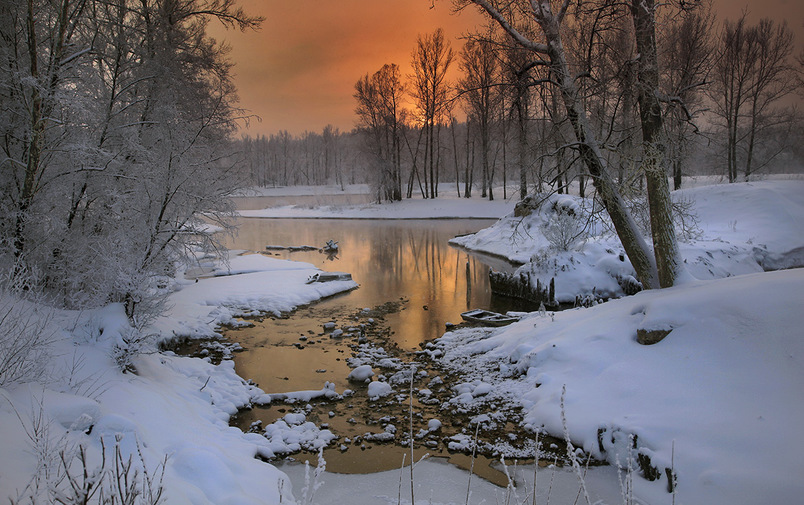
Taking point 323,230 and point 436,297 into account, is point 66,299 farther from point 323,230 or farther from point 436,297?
point 323,230

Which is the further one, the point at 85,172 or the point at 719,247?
the point at 719,247

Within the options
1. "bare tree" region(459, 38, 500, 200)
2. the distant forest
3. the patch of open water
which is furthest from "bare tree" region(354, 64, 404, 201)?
the patch of open water

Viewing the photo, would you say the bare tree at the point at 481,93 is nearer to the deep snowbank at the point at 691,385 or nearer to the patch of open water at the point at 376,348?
the patch of open water at the point at 376,348

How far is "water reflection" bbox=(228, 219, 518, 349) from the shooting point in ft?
41.2

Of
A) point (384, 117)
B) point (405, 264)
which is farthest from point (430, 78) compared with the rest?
point (405, 264)

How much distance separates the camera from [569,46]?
399 inches

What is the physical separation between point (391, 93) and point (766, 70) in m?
28.5

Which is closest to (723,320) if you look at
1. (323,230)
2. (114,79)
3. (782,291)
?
(782,291)

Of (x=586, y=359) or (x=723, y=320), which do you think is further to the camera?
(x=586, y=359)

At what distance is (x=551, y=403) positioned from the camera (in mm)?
6531

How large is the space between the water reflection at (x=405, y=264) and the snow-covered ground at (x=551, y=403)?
11.4 ft

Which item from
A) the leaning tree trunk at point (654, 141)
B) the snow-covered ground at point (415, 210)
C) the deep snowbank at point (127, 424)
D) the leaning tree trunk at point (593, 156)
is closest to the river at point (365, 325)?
the deep snowbank at point (127, 424)

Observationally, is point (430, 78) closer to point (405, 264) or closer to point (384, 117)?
point (384, 117)

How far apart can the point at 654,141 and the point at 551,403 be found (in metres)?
4.94
